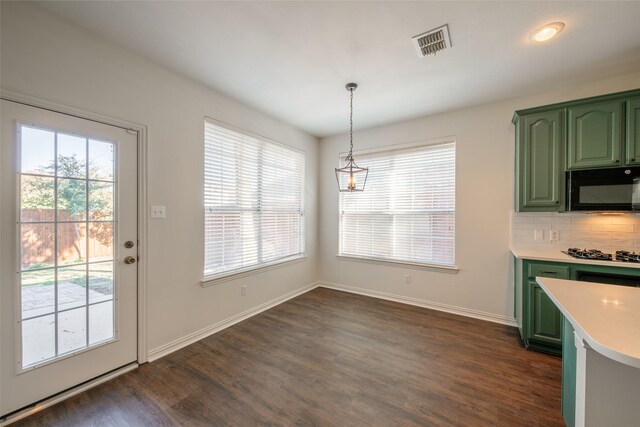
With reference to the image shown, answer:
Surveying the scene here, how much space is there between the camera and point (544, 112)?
2.76 meters

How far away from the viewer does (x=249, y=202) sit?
3.55 m

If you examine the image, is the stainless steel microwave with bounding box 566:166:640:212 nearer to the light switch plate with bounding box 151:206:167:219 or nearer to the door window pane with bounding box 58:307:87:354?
the light switch plate with bounding box 151:206:167:219

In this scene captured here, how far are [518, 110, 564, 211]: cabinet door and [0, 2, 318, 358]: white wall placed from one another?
3.31m

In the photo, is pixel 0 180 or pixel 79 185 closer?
pixel 0 180

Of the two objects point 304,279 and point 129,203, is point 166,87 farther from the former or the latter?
point 304,279

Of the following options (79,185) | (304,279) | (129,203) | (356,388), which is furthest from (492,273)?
(79,185)

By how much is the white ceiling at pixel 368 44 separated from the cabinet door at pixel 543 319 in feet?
7.17

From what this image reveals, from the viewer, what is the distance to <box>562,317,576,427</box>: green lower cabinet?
1.39 metres

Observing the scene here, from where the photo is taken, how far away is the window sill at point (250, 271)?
3000mm

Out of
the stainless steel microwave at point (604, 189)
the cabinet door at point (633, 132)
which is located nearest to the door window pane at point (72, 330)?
the stainless steel microwave at point (604, 189)

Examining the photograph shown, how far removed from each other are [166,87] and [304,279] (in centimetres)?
338

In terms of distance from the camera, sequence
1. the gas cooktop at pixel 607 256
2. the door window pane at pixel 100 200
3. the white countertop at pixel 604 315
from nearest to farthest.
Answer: the white countertop at pixel 604 315
the door window pane at pixel 100 200
the gas cooktop at pixel 607 256

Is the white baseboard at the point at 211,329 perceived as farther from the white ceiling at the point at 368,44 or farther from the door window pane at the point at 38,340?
the white ceiling at the point at 368,44

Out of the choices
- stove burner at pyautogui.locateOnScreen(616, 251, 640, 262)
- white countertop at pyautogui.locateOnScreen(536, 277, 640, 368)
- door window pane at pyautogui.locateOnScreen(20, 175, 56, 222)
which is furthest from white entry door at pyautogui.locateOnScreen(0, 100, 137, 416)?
stove burner at pyautogui.locateOnScreen(616, 251, 640, 262)
